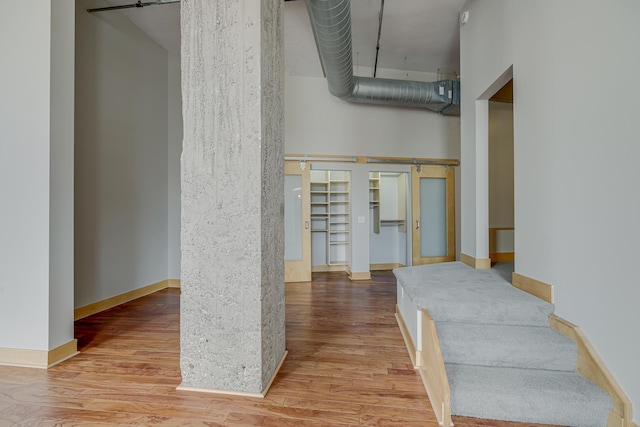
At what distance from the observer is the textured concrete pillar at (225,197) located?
207cm

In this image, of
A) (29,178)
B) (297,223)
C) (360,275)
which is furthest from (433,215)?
(29,178)

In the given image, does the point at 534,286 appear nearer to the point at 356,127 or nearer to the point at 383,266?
the point at 356,127

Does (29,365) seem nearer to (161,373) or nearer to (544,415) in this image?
(161,373)

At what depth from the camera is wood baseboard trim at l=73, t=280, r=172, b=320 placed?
12.3 feet

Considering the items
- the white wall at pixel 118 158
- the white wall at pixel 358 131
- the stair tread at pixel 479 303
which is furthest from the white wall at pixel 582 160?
the white wall at pixel 118 158

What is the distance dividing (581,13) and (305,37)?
368cm

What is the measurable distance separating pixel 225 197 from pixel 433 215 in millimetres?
5247

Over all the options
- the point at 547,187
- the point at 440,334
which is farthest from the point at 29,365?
the point at 547,187

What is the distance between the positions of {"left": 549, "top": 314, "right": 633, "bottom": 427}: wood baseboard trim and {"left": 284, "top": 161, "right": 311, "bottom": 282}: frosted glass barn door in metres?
4.04

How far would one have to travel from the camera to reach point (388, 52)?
5402 mm

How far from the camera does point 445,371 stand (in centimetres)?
187

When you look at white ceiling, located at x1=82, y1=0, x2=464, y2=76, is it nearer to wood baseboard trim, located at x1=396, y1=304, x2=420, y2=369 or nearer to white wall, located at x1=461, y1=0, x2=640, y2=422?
white wall, located at x1=461, y1=0, x2=640, y2=422

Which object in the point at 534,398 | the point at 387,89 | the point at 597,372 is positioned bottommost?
the point at 534,398

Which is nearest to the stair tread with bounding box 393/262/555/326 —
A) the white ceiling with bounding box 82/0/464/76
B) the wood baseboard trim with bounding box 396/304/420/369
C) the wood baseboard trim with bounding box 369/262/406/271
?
the wood baseboard trim with bounding box 396/304/420/369
